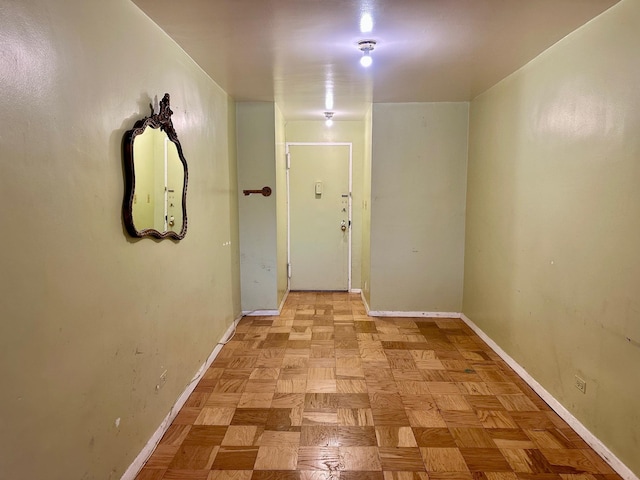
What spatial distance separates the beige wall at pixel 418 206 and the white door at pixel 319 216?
109 cm

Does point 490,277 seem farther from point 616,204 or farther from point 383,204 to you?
point 616,204

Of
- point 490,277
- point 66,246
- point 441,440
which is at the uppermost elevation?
point 66,246

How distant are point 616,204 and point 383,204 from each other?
7.66 ft

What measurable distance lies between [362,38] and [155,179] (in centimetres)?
137

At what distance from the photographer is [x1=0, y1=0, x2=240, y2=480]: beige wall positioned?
3.80ft


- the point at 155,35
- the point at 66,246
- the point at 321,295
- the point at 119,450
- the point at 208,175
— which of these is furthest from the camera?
the point at 321,295

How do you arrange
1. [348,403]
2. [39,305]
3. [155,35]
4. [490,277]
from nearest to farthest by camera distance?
1. [39,305]
2. [155,35]
3. [348,403]
4. [490,277]

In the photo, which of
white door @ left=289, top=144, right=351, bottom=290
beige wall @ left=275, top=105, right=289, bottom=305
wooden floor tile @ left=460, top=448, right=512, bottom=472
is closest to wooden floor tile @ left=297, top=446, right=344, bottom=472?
wooden floor tile @ left=460, top=448, right=512, bottom=472

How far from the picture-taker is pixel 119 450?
68.6 inches

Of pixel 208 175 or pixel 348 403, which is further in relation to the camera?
pixel 208 175

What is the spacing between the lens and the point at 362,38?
2.29 meters

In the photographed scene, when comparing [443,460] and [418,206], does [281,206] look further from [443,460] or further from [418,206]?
[443,460]

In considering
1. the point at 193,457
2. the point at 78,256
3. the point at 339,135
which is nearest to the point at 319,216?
the point at 339,135

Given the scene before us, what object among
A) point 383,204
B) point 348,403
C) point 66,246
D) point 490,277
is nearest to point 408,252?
point 383,204
